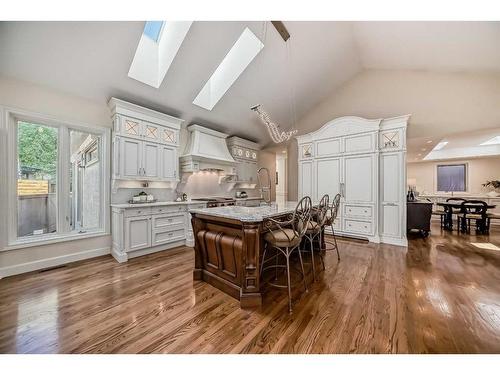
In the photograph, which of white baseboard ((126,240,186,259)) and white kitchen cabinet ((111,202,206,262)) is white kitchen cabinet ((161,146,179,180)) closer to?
white kitchen cabinet ((111,202,206,262))

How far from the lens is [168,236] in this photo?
12.4ft

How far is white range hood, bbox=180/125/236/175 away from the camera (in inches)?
175

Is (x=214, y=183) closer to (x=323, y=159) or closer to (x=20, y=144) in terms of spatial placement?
(x=323, y=159)

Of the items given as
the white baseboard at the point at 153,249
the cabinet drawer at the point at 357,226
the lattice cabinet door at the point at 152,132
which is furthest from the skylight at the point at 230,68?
the cabinet drawer at the point at 357,226

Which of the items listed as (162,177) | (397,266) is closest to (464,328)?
(397,266)

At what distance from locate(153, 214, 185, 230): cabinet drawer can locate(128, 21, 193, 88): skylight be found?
91.4 inches

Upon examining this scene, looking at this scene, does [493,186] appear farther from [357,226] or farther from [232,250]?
[232,250]

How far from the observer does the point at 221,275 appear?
2316 mm

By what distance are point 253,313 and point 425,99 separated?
554 cm

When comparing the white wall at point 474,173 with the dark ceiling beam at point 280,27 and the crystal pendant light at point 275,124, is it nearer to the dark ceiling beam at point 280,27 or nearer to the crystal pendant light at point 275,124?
the crystal pendant light at point 275,124

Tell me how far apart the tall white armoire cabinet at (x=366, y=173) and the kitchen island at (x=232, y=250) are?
2.87m

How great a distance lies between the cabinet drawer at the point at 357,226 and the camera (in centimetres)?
434
